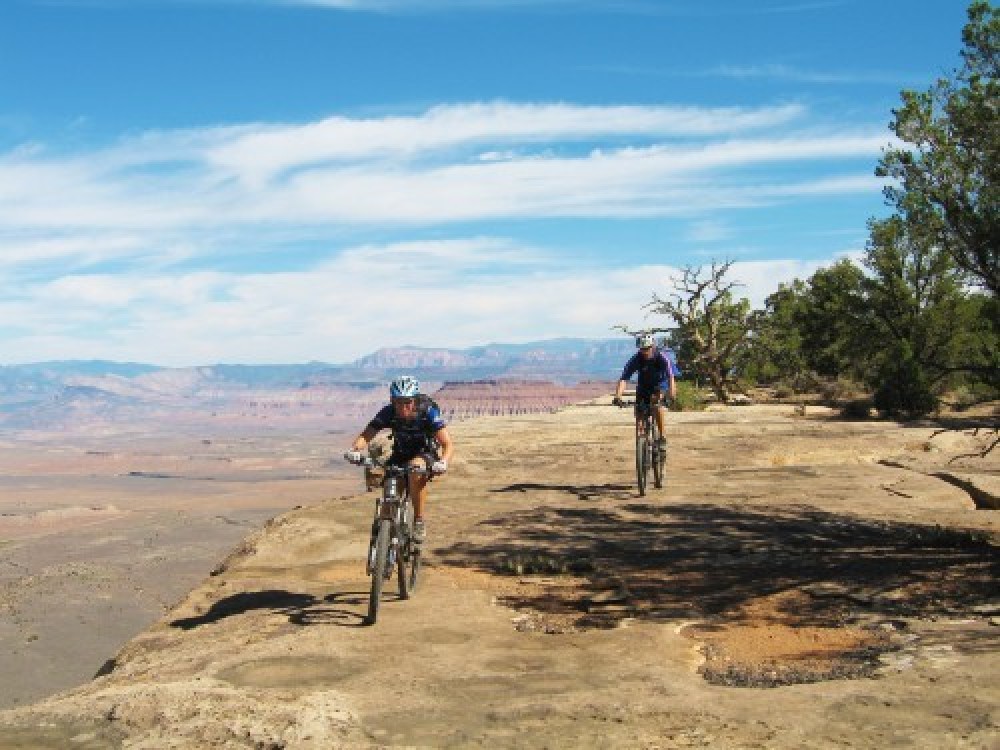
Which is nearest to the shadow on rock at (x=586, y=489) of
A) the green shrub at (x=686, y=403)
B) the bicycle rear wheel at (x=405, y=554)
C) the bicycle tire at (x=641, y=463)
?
the bicycle tire at (x=641, y=463)

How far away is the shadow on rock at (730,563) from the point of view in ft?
27.6

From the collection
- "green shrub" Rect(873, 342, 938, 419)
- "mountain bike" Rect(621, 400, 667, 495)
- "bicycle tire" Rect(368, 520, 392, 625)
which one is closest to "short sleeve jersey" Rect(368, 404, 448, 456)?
"bicycle tire" Rect(368, 520, 392, 625)

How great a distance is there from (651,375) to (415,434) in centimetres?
657

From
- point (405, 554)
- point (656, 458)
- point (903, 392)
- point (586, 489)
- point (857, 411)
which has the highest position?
point (903, 392)

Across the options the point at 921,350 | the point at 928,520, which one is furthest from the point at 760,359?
the point at 928,520

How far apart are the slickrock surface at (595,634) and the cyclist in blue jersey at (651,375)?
1.60 metres

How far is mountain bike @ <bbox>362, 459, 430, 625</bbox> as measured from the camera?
8.00 meters

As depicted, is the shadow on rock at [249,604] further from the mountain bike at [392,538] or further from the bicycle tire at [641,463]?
the bicycle tire at [641,463]

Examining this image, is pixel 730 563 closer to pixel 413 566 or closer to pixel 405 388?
pixel 413 566

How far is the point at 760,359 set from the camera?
146 feet

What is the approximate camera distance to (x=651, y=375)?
47.9ft

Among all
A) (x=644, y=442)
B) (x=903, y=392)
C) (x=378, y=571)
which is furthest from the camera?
(x=903, y=392)

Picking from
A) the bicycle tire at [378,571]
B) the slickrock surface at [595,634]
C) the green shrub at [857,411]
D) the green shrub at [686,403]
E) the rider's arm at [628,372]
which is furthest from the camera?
the green shrub at [686,403]

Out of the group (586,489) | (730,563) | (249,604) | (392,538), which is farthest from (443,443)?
(586,489)
